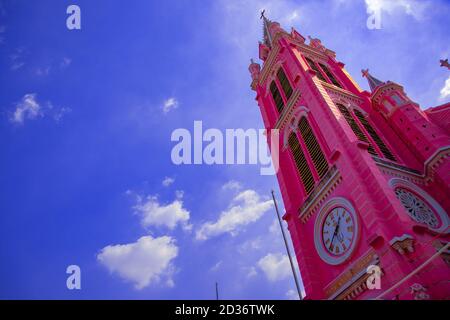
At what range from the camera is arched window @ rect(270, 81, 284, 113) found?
Result: 26.9 metres

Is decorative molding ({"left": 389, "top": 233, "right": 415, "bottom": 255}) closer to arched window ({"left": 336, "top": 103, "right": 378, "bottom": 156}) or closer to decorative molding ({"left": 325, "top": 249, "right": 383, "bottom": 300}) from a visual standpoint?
decorative molding ({"left": 325, "top": 249, "right": 383, "bottom": 300})

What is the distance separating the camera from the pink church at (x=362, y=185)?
41.2 ft

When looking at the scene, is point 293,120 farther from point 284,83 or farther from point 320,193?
point 320,193

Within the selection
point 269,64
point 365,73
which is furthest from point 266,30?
point 365,73

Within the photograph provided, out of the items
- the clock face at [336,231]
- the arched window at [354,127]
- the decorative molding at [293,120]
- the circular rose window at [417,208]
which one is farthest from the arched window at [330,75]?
the circular rose window at [417,208]

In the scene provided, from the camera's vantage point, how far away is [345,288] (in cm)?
1470

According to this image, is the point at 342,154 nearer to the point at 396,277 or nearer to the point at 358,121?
the point at 358,121

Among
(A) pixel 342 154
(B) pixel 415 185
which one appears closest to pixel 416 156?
(B) pixel 415 185

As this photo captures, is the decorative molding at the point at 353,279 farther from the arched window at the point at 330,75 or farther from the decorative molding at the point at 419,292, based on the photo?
the arched window at the point at 330,75

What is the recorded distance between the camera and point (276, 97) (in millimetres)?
28141

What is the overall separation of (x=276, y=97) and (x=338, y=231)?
47.2 ft

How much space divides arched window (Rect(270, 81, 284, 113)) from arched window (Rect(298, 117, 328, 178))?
4246 millimetres

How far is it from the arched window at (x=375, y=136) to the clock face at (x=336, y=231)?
442cm

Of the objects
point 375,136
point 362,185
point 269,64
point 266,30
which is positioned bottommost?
point 362,185
